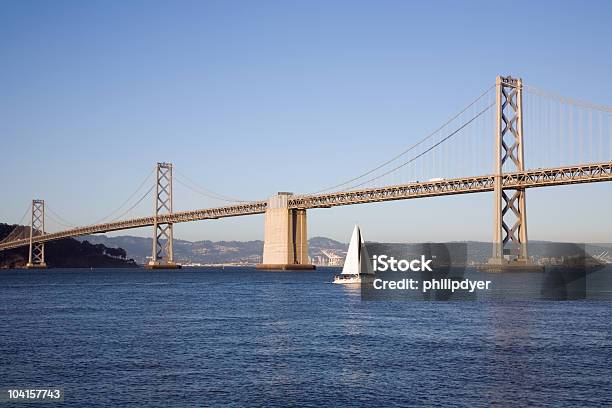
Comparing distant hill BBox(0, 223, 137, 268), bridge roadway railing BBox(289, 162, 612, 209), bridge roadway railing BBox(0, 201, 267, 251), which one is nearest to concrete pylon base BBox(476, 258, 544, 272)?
bridge roadway railing BBox(289, 162, 612, 209)

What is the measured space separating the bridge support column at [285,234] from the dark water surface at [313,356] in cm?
5619

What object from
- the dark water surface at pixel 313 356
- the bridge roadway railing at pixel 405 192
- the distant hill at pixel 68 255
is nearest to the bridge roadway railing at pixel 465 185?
the bridge roadway railing at pixel 405 192

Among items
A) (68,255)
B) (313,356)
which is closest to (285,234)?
(313,356)

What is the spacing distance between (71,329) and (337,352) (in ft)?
38.5

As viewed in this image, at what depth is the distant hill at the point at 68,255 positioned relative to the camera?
16838cm

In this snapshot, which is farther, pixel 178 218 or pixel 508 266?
pixel 178 218

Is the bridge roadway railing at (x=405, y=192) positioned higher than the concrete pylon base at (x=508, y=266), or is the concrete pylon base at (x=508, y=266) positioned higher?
the bridge roadway railing at (x=405, y=192)

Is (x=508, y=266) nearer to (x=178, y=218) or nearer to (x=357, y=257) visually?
(x=357, y=257)

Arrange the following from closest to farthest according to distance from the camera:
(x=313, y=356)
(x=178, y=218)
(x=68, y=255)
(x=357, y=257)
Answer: (x=313, y=356) < (x=357, y=257) < (x=178, y=218) < (x=68, y=255)

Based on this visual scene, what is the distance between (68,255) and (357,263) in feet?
429

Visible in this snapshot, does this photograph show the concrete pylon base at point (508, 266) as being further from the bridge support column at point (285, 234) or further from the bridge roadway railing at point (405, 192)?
the bridge support column at point (285, 234)

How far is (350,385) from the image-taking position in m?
18.7

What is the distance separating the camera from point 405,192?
8069 centimetres

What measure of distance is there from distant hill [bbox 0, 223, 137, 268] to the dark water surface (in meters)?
138
